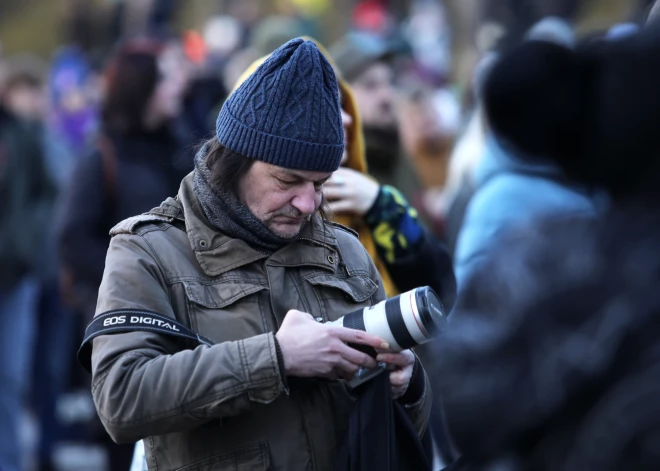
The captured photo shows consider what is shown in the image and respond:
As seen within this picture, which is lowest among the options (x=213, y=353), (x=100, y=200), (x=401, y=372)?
(x=100, y=200)

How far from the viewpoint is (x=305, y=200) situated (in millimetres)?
2902

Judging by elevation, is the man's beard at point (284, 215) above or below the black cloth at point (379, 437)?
above

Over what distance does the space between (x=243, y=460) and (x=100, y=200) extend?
2.78 metres

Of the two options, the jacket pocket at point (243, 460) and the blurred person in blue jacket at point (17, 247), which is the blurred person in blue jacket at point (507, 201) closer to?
the jacket pocket at point (243, 460)

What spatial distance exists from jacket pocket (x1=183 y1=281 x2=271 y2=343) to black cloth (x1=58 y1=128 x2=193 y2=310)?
246 cm

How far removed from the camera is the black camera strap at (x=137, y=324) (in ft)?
8.57

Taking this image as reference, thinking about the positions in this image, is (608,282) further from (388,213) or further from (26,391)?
(26,391)

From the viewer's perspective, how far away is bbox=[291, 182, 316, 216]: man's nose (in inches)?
114

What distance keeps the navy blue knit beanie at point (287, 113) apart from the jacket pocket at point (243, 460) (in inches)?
27.1

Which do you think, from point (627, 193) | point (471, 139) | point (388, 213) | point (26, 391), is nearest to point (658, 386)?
point (627, 193)

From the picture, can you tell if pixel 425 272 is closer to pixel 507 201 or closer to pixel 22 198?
pixel 507 201

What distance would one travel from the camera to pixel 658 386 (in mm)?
1688

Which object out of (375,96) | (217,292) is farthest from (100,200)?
(217,292)

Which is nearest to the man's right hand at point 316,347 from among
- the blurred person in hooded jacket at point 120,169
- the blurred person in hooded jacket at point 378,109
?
the blurred person in hooded jacket at point 378,109
